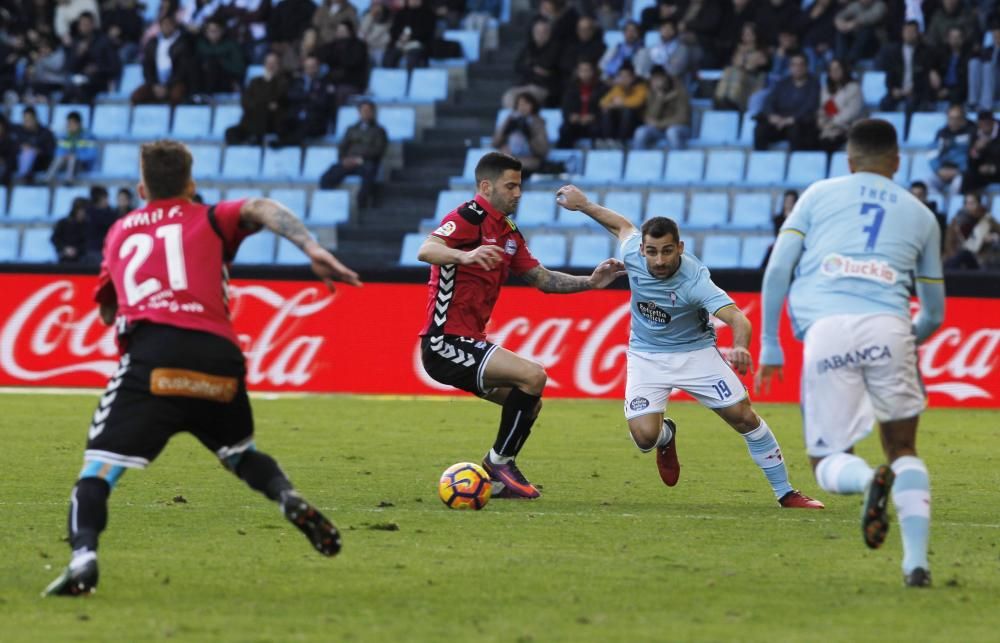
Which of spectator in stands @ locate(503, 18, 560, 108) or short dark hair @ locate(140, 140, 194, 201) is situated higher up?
short dark hair @ locate(140, 140, 194, 201)

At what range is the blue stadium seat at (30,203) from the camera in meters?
25.5

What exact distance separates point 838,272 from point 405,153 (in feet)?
62.6

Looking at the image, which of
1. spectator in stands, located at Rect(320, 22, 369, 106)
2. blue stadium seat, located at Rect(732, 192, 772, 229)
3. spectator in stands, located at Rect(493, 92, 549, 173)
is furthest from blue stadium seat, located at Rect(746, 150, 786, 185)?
spectator in stands, located at Rect(320, 22, 369, 106)

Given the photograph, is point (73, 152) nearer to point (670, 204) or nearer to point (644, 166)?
point (644, 166)

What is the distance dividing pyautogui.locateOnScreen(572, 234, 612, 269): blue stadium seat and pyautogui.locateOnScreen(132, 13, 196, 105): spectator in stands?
7849mm

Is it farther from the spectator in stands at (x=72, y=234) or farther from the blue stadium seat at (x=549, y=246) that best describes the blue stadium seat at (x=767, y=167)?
the spectator in stands at (x=72, y=234)

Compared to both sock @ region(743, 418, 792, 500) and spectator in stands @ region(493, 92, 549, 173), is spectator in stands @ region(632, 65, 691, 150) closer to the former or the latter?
spectator in stands @ region(493, 92, 549, 173)

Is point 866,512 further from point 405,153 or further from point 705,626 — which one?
point 405,153

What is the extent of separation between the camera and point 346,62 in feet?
85.9

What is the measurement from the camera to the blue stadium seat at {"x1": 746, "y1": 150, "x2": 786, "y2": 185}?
23203mm

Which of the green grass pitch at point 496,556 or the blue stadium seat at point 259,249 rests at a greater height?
the green grass pitch at point 496,556

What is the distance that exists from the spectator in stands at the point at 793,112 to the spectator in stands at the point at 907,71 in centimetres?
111

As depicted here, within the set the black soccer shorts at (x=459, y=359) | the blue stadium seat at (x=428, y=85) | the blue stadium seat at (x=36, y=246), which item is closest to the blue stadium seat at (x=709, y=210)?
the blue stadium seat at (x=428, y=85)

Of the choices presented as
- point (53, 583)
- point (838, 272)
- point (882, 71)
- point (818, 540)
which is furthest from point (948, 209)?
point (53, 583)
